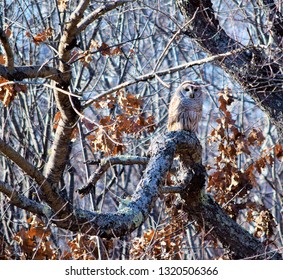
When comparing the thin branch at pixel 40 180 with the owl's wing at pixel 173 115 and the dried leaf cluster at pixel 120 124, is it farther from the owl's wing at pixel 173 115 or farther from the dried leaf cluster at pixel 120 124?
the owl's wing at pixel 173 115

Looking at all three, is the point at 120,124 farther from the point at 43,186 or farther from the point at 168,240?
the point at 43,186

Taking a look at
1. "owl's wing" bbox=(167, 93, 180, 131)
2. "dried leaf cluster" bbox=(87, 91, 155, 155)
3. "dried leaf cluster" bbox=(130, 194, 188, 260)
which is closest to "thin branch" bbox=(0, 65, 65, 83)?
"dried leaf cluster" bbox=(87, 91, 155, 155)

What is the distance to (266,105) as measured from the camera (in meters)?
5.79

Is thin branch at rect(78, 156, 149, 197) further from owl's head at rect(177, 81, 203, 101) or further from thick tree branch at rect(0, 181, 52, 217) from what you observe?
owl's head at rect(177, 81, 203, 101)

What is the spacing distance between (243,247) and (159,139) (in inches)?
50.0

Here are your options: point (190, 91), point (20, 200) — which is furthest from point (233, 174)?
point (20, 200)

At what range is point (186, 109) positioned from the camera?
6320mm

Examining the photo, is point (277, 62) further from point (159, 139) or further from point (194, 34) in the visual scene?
point (159, 139)

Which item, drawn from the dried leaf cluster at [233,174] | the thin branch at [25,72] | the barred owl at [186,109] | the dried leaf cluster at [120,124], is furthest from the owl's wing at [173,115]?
the thin branch at [25,72]

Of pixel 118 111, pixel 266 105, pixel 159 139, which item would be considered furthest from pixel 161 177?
pixel 118 111

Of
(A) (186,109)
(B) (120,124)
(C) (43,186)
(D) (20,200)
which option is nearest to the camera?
(D) (20,200)

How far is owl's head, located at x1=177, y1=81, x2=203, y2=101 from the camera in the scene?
256 inches

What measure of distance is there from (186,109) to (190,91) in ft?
0.86
